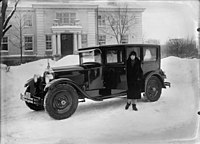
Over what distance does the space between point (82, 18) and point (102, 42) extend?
22 centimetres

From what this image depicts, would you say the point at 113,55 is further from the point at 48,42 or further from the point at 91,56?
the point at 48,42

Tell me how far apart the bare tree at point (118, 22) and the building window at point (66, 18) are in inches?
8.6

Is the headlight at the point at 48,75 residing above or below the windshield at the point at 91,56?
below

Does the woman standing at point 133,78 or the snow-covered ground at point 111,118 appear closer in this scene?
the snow-covered ground at point 111,118

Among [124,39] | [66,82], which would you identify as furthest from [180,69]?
[66,82]

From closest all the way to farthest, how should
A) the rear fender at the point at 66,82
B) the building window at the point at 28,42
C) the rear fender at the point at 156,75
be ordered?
1. the rear fender at the point at 66,82
2. the building window at the point at 28,42
3. the rear fender at the point at 156,75

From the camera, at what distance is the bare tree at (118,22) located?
1.66m

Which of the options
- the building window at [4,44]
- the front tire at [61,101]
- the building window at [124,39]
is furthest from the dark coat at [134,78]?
the building window at [4,44]

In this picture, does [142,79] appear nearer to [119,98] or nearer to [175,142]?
[119,98]

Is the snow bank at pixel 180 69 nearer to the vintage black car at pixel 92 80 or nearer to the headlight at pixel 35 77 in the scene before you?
the vintage black car at pixel 92 80

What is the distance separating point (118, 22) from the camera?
170 centimetres

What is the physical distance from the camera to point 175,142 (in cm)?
176

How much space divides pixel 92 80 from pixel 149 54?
1.56 ft

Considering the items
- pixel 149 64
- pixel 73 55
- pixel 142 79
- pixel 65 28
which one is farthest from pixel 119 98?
pixel 65 28
